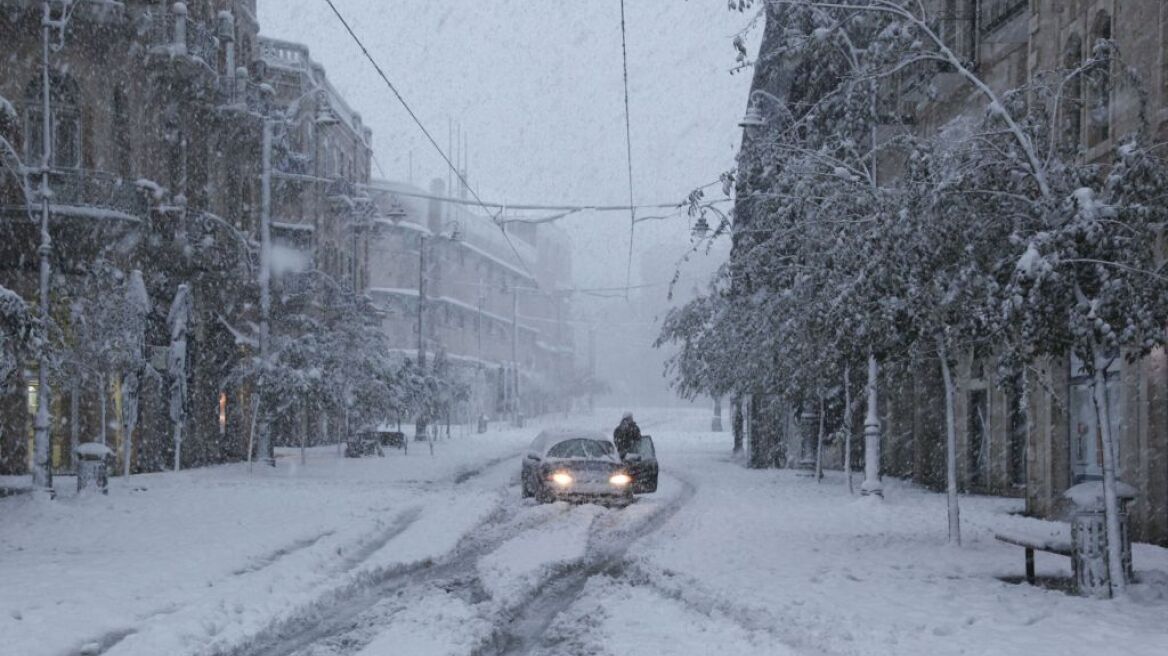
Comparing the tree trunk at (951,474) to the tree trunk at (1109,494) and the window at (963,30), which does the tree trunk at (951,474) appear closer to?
the tree trunk at (1109,494)

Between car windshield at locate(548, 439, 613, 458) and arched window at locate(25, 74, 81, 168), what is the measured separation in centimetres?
1291

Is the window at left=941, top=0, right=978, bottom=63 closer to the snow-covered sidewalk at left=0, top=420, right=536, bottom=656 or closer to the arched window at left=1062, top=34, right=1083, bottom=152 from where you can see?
the arched window at left=1062, top=34, right=1083, bottom=152

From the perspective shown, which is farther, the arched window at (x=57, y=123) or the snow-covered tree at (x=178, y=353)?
the snow-covered tree at (x=178, y=353)

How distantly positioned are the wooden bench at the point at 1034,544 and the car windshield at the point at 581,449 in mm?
10189

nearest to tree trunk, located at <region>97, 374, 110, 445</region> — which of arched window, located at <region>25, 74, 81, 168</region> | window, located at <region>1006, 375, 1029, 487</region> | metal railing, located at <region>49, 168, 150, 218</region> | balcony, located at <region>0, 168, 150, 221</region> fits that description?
balcony, located at <region>0, 168, 150, 221</region>

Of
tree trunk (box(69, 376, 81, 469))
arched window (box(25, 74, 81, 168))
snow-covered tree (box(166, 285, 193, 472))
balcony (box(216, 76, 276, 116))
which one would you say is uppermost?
balcony (box(216, 76, 276, 116))

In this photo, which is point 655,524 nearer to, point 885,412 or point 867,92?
point 867,92

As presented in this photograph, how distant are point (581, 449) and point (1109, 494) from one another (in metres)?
12.0

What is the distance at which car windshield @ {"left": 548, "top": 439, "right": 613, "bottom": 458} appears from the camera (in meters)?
22.0

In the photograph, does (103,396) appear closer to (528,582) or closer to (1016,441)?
(528,582)

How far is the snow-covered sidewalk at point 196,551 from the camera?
9.48 m

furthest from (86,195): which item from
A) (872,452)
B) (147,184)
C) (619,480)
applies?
(872,452)

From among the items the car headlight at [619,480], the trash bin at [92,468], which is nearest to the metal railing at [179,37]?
the trash bin at [92,468]

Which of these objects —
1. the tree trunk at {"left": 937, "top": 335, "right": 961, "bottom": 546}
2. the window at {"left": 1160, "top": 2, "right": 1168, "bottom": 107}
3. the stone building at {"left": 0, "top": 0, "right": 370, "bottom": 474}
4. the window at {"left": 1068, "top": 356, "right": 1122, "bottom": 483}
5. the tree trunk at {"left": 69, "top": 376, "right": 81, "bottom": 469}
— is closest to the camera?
the tree trunk at {"left": 937, "top": 335, "right": 961, "bottom": 546}
